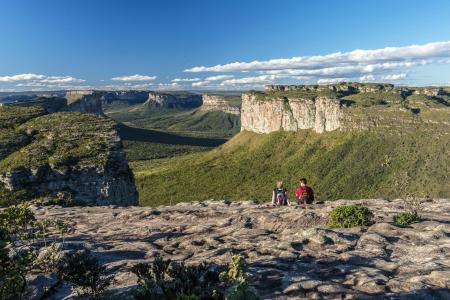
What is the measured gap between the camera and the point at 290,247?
22.8 meters

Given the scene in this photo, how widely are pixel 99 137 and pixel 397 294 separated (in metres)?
59.8

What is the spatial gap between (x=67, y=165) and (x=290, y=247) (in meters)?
45.2

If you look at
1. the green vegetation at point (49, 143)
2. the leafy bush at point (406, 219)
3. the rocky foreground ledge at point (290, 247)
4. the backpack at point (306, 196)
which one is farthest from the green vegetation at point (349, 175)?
the leafy bush at point (406, 219)

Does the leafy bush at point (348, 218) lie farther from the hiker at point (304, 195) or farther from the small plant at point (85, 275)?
the small plant at point (85, 275)

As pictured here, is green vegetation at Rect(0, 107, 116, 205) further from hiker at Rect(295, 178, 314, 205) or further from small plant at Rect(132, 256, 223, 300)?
small plant at Rect(132, 256, 223, 300)

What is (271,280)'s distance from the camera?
17.8 metres

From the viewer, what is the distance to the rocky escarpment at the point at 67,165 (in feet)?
184

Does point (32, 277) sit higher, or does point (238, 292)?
point (238, 292)

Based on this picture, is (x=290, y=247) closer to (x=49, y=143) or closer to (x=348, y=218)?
(x=348, y=218)

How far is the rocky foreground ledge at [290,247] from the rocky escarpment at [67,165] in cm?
2420

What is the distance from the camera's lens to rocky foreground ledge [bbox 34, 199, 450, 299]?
669 inches

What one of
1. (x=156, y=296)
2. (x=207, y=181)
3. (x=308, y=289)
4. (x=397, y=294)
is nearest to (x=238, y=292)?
(x=156, y=296)

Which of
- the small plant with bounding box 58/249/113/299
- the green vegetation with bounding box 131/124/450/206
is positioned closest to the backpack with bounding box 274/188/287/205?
the small plant with bounding box 58/249/113/299

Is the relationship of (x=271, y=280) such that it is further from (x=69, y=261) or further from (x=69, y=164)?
(x=69, y=164)
